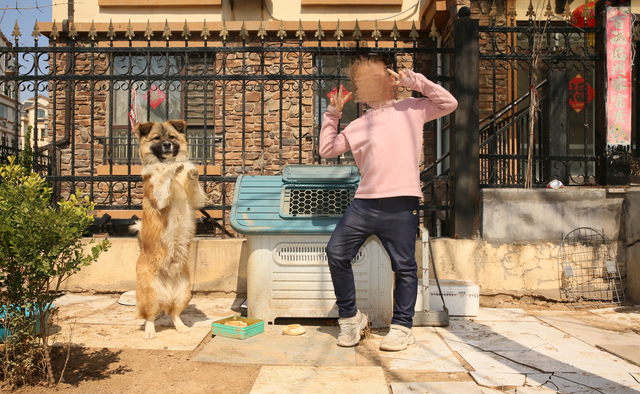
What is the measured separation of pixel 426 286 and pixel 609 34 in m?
3.76

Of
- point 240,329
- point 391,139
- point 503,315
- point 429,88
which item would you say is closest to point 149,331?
point 240,329

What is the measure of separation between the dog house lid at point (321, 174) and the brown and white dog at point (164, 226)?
838mm

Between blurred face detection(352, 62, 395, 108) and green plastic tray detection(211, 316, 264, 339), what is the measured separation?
1982 millimetres

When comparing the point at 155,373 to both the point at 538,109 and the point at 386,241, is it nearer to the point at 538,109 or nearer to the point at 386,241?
the point at 386,241

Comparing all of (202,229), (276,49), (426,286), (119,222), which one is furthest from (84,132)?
(426,286)

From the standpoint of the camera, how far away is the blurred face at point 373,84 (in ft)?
11.4

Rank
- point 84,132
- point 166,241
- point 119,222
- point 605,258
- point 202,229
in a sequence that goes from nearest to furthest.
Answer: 1. point 166,241
2. point 605,258
3. point 119,222
4. point 202,229
5. point 84,132

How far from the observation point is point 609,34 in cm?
Answer: 528

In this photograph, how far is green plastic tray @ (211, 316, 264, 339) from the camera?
3639 millimetres

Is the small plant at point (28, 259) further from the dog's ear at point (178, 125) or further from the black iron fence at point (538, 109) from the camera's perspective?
the black iron fence at point (538, 109)

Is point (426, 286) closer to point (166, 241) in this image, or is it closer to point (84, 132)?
point (166, 241)

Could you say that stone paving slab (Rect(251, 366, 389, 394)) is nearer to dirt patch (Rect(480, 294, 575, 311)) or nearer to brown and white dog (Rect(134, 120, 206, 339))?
brown and white dog (Rect(134, 120, 206, 339))

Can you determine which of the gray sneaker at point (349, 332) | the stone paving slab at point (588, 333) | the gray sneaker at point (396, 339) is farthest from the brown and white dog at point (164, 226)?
the stone paving slab at point (588, 333)

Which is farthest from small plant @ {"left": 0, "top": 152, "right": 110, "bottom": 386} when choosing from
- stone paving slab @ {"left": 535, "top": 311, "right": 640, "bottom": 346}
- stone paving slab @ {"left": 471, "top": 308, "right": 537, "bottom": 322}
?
stone paving slab @ {"left": 535, "top": 311, "right": 640, "bottom": 346}
